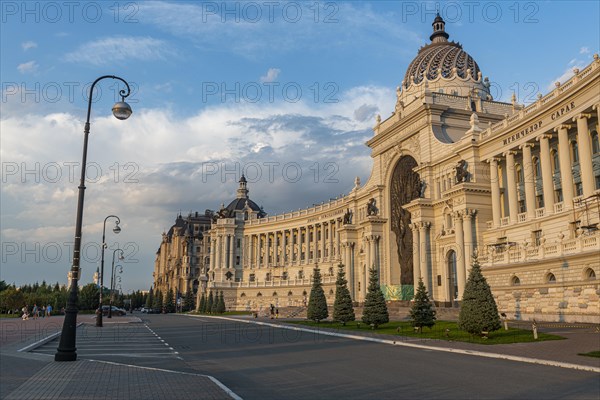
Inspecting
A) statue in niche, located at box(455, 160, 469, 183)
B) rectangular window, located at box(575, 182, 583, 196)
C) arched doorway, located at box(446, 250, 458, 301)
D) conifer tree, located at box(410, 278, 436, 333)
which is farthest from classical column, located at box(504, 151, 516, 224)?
conifer tree, located at box(410, 278, 436, 333)

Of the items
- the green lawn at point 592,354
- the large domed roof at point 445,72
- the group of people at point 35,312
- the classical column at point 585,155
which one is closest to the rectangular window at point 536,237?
the classical column at point 585,155

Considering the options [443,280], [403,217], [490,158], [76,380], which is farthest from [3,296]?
[76,380]

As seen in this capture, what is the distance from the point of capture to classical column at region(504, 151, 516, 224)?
49062 mm

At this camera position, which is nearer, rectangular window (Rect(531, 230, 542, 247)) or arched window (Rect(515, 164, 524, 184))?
rectangular window (Rect(531, 230, 542, 247))

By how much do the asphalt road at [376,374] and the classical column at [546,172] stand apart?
2530cm

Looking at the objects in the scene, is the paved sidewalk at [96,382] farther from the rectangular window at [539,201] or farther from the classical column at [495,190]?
the classical column at [495,190]

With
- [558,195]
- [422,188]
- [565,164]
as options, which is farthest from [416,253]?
[565,164]

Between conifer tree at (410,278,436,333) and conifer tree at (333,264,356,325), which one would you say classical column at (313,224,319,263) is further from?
conifer tree at (410,278,436,333)

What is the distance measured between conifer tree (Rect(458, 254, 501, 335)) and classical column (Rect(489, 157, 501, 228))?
962 inches

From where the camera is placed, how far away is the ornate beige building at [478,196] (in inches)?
1515

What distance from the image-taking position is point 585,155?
131 ft

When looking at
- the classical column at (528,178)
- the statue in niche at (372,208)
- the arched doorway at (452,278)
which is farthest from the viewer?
→ the statue in niche at (372,208)

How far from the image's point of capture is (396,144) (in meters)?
67.9

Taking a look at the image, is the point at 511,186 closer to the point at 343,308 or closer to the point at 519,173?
the point at 519,173
